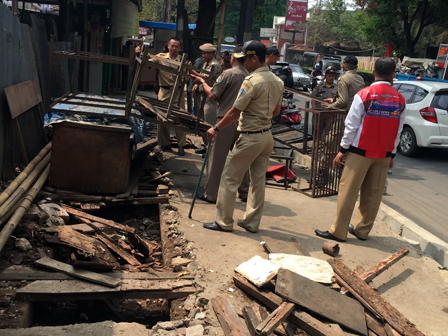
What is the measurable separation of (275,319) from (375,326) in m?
0.86

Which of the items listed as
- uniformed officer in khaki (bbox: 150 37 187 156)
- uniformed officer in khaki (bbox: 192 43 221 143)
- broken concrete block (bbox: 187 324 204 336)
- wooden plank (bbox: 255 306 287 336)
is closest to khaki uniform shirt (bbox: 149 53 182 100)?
uniformed officer in khaki (bbox: 150 37 187 156)

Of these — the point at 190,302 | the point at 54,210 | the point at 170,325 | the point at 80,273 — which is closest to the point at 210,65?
the point at 54,210

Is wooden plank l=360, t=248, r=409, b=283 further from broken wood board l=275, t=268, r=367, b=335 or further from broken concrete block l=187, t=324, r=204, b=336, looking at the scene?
broken concrete block l=187, t=324, r=204, b=336

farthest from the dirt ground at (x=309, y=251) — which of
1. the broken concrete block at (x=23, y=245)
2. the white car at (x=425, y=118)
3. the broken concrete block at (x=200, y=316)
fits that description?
the white car at (x=425, y=118)

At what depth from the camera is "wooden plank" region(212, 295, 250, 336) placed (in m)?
3.38

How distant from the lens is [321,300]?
12.5 feet

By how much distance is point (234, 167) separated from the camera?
17.4ft

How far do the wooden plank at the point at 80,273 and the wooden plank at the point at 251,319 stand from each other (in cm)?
114

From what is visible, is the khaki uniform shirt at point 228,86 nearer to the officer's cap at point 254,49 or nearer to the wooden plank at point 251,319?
the officer's cap at point 254,49

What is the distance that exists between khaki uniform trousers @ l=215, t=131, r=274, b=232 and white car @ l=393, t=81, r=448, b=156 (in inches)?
291

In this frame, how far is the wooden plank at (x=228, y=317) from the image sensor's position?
3375mm

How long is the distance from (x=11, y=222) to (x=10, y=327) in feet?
4.13

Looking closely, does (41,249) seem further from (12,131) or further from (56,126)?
(12,131)

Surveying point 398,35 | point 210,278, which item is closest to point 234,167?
point 210,278
